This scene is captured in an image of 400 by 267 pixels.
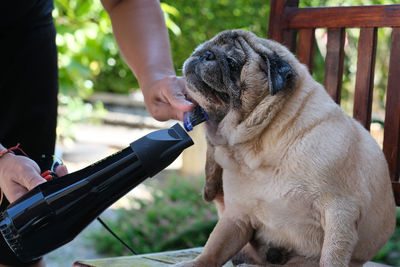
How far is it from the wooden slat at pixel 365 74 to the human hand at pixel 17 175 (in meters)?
1.13

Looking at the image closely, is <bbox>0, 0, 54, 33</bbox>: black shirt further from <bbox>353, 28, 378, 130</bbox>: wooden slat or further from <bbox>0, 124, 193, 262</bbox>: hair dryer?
<bbox>353, 28, 378, 130</bbox>: wooden slat

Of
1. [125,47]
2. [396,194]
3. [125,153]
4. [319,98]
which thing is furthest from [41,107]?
[396,194]

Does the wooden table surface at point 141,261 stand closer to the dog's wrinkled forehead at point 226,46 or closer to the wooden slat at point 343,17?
the dog's wrinkled forehead at point 226,46

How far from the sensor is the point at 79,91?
16.8 ft

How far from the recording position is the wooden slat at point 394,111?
1768 millimetres

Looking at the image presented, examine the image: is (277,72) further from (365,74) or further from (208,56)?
(365,74)

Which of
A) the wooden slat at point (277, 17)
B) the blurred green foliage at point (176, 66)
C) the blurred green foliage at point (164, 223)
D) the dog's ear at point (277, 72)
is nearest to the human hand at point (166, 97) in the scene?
the dog's ear at point (277, 72)

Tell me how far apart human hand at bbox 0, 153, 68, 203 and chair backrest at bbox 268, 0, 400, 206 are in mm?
1123

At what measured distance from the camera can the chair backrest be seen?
1.77 metres

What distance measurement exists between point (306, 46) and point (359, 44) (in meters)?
0.21

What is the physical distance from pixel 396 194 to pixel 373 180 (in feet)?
0.98

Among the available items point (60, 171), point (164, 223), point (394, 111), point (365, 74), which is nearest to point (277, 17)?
point (365, 74)

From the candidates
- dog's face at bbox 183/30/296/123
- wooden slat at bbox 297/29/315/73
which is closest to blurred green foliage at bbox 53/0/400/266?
wooden slat at bbox 297/29/315/73

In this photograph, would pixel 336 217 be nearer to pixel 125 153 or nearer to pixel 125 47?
pixel 125 153
